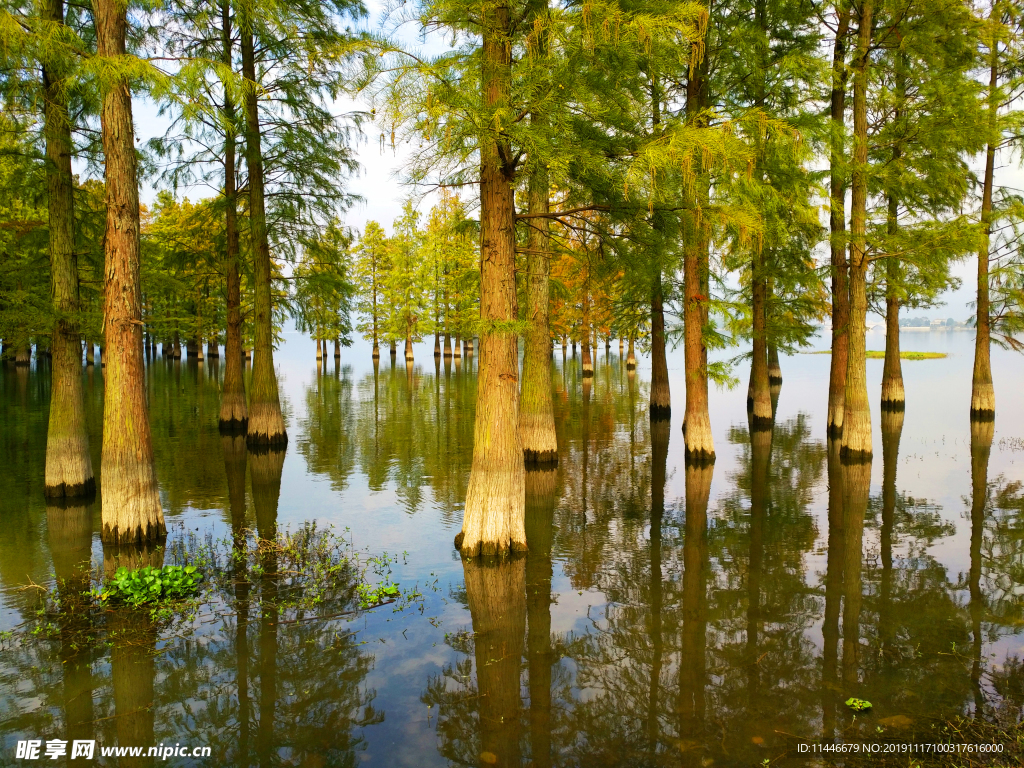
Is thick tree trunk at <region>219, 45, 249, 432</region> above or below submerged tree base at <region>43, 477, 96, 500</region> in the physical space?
above

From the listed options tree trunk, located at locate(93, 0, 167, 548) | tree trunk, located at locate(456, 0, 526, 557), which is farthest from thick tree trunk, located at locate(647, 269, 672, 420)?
tree trunk, located at locate(93, 0, 167, 548)

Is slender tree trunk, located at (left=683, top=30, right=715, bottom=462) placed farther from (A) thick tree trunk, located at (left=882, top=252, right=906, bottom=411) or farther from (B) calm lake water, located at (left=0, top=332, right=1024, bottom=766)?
(A) thick tree trunk, located at (left=882, top=252, right=906, bottom=411)

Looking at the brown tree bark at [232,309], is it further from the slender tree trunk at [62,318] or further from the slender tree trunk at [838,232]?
the slender tree trunk at [838,232]

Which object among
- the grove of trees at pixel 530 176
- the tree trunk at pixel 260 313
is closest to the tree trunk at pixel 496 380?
the grove of trees at pixel 530 176

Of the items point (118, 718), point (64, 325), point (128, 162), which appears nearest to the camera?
point (118, 718)

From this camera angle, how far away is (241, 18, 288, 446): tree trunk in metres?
18.0

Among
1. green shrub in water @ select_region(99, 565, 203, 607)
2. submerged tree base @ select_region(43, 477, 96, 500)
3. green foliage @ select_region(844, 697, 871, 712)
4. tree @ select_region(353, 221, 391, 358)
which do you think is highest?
tree @ select_region(353, 221, 391, 358)

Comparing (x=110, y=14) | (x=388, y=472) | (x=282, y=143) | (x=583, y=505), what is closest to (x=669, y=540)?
(x=583, y=505)

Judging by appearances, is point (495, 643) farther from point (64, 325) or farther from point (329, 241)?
point (329, 241)

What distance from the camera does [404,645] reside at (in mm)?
Answer: 6992

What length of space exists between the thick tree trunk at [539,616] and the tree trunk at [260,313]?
8.68m

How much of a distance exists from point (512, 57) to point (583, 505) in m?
8.17

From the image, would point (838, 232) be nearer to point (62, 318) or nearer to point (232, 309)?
point (62, 318)

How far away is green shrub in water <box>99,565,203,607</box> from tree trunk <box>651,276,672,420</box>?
15.9 meters
